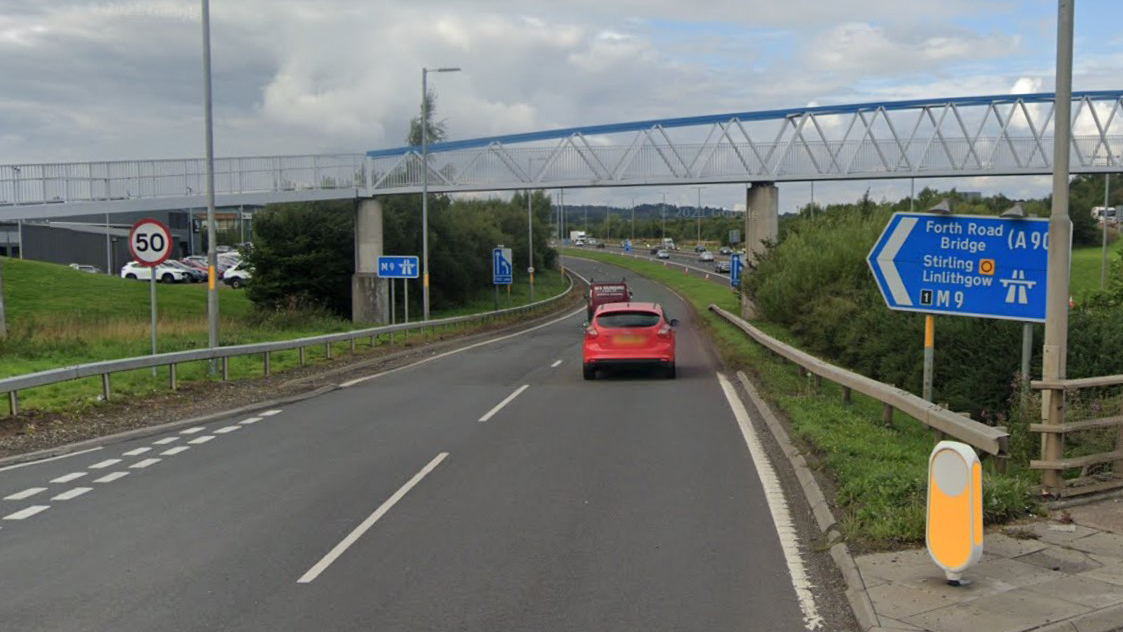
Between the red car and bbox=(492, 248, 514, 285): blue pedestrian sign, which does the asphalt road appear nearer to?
the red car

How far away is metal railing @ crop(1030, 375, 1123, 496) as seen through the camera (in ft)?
26.5

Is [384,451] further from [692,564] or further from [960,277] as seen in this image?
[960,277]

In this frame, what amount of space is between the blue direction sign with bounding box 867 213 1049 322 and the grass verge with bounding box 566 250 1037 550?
1635mm

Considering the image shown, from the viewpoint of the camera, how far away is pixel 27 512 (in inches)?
344

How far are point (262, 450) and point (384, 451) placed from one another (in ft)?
5.06

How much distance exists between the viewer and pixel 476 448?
1183cm

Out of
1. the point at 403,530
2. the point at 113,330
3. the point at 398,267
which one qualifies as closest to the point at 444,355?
the point at 398,267

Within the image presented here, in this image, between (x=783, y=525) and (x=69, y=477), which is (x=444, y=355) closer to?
(x=69, y=477)

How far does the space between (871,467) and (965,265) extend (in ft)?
10.9

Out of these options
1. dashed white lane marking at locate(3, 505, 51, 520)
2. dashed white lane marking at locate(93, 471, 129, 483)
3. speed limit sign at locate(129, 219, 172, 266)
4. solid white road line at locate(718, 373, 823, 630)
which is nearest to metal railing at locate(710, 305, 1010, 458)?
solid white road line at locate(718, 373, 823, 630)

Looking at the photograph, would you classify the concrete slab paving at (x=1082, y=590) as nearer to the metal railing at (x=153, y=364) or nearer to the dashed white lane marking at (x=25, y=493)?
the dashed white lane marking at (x=25, y=493)

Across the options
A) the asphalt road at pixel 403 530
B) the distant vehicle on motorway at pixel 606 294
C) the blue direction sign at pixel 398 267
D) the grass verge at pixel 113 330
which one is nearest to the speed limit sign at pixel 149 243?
the grass verge at pixel 113 330

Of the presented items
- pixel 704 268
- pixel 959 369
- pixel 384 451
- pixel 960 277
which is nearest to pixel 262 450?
pixel 384 451

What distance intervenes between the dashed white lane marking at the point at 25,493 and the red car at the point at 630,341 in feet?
38.6
